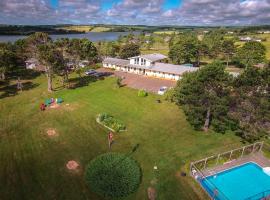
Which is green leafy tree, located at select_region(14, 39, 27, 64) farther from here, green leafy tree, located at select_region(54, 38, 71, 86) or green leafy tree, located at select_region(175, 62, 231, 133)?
green leafy tree, located at select_region(175, 62, 231, 133)

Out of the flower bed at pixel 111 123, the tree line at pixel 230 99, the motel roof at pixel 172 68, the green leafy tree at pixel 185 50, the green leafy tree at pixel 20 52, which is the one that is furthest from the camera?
the green leafy tree at pixel 185 50

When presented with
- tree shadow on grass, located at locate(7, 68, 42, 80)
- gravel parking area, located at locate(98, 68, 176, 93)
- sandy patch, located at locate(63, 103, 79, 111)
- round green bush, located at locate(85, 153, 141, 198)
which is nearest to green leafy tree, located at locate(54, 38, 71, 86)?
sandy patch, located at locate(63, 103, 79, 111)

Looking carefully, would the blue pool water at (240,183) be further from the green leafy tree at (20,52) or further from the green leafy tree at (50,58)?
the green leafy tree at (20,52)

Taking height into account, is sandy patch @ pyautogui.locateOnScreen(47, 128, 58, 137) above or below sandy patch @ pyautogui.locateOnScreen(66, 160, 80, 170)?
above

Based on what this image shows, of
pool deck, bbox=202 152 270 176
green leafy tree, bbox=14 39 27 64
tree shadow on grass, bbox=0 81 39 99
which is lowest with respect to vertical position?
pool deck, bbox=202 152 270 176

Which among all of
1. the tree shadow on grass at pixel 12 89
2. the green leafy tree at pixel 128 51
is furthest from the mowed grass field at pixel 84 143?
the green leafy tree at pixel 128 51

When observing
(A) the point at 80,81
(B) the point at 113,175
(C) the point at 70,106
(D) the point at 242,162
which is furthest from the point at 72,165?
(A) the point at 80,81

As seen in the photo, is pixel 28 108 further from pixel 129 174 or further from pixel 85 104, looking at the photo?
pixel 129 174
